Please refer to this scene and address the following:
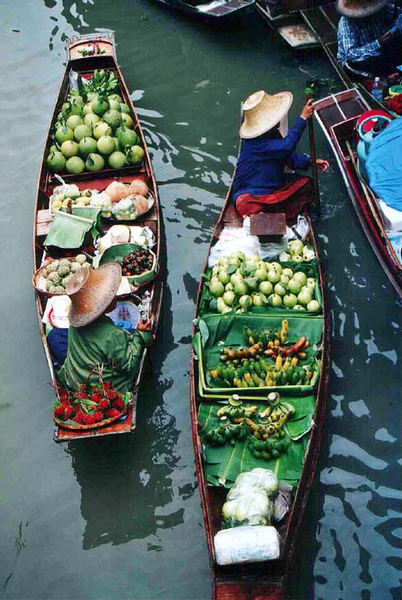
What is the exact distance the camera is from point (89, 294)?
6316 mm

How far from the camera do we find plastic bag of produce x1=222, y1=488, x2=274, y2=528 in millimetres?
5363

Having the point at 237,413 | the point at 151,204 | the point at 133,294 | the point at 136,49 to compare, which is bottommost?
the point at 237,413

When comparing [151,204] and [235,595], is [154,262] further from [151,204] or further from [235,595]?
[235,595]

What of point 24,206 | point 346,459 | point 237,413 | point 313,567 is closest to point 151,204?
point 24,206

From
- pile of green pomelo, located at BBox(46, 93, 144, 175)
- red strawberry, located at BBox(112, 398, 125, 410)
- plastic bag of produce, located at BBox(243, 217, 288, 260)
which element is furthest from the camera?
pile of green pomelo, located at BBox(46, 93, 144, 175)

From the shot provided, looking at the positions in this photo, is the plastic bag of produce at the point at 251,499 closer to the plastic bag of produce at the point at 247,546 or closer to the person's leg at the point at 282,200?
the plastic bag of produce at the point at 247,546

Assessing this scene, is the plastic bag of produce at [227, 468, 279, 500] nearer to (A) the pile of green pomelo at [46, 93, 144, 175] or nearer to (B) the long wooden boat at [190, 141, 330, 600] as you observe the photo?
(B) the long wooden boat at [190, 141, 330, 600]

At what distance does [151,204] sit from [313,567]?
15.7 feet

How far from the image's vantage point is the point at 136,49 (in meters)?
12.8

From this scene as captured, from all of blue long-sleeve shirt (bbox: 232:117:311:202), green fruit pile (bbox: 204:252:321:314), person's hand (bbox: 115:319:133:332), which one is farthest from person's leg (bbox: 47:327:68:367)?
blue long-sleeve shirt (bbox: 232:117:311:202)

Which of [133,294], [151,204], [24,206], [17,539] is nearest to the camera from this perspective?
[17,539]

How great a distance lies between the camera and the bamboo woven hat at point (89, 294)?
6.23 m

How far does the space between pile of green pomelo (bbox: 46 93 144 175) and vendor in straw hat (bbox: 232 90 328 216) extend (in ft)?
5.85

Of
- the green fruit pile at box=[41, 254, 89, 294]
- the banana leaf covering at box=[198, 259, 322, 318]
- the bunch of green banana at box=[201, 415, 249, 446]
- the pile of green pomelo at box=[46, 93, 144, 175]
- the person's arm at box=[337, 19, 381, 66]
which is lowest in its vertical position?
Answer: the bunch of green banana at box=[201, 415, 249, 446]
